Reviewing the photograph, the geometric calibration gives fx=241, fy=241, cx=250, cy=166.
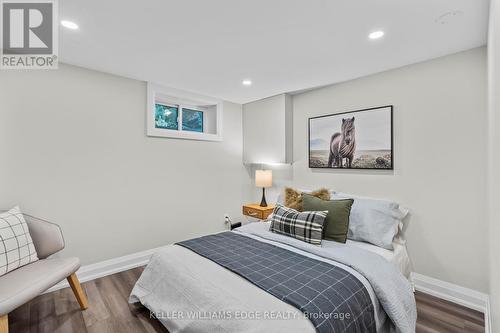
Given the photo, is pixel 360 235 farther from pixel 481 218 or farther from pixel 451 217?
pixel 481 218

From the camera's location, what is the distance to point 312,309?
1.33m

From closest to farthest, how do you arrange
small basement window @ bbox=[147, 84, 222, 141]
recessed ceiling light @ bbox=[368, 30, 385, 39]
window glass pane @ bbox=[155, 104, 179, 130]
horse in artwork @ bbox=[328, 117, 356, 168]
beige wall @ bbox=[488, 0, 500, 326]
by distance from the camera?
beige wall @ bbox=[488, 0, 500, 326] → recessed ceiling light @ bbox=[368, 30, 385, 39] → horse in artwork @ bbox=[328, 117, 356, 168] → small basement window @ bbox=[147, 84, 222, 141] → window glass pane @ bbox=[155, 104, 179, 130]

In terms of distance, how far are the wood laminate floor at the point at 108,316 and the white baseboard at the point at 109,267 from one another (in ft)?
0.70

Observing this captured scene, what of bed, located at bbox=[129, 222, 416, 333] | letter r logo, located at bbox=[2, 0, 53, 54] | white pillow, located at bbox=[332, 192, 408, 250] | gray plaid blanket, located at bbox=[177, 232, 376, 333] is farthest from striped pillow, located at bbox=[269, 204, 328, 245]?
letter r logo, located at bbox=[2, 0, 53, 54]

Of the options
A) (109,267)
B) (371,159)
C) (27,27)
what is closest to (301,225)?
(371,159)

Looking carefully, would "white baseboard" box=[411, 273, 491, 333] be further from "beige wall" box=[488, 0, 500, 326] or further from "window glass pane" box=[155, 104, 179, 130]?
"window glass pane" box=[155, 104, 179, 130]

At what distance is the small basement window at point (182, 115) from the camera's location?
3.26 metres

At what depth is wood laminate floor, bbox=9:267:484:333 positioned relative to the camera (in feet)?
6.35

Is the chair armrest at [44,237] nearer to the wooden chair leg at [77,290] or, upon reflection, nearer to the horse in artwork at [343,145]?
the wooden chair leg at [77,290]

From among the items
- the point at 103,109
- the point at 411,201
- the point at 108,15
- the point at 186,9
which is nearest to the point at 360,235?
the point at 411,201

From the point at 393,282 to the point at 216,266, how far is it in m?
1.31

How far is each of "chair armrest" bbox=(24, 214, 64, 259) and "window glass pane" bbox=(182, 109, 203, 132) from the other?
2.08 m

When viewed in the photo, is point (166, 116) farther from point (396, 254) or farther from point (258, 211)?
point (396, 254)

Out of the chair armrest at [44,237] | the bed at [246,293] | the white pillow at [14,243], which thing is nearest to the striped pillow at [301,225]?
the bed at [246,293]
